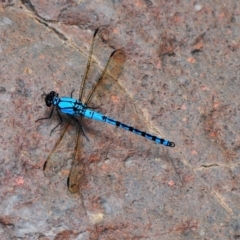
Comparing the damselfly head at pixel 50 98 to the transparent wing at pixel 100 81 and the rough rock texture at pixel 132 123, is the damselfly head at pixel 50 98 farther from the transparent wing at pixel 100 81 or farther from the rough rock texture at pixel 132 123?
the transparent wing at pixel 100 81

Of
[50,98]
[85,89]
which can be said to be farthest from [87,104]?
[50,98]

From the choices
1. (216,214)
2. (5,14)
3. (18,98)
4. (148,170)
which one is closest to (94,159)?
(148,170)

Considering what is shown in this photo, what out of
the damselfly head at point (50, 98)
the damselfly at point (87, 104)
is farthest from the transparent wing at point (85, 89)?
the damselfly head at point (50, 98)

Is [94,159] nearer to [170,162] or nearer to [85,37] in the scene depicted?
[170,162]

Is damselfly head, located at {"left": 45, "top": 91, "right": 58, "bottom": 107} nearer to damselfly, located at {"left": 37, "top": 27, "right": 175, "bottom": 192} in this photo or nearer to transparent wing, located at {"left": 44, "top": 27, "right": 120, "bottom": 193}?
damselfly, located at {"left": 37, "top": 27, "right": 175, "bottom": 192}

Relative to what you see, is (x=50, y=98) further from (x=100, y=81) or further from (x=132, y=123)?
(x=132, y=123)

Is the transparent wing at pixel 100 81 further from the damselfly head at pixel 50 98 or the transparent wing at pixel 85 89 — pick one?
the damselfly head at pixel 50 98

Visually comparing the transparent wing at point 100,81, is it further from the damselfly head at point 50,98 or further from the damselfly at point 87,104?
the damselfly head at point 50,98

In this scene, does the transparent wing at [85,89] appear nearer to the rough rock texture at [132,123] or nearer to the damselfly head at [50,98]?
the rough rock texture at [132,123]

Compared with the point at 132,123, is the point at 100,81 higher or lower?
higher
